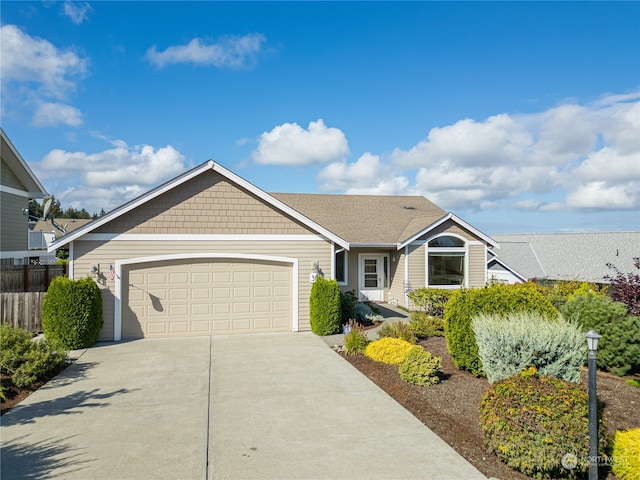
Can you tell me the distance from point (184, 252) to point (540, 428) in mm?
10170

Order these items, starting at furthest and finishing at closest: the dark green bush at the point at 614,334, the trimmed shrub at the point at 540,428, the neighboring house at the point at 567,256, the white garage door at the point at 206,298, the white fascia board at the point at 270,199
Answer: the neighboring house at the point at 567,256, the white fascia board at the point at 270,199, the white garage door at the point at 206,298, the dark green bush at the point at 614,334, the trimmed shrub at the point at 540,428

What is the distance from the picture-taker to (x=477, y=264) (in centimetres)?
1822

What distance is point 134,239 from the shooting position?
1197cm

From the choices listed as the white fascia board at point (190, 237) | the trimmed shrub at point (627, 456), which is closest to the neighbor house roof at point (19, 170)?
the white fascia board at point (190, 237)

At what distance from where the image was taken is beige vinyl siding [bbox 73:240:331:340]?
1168 cm

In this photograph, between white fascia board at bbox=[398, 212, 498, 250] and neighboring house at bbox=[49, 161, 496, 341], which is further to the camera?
white fascia board at bbox=[398, 212, 498, 250]

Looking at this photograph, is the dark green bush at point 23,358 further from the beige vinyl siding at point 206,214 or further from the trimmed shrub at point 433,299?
the trimmed shrub at point 433,299

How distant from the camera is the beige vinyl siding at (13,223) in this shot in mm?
16656

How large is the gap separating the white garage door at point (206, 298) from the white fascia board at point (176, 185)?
1523 millimetres

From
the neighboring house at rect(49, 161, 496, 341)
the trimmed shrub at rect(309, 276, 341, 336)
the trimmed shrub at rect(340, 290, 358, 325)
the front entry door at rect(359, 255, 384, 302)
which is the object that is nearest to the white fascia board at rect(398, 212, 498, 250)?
the front entry door at rect(359, 255, 384, 302)

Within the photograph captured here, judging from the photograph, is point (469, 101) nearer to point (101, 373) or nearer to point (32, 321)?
point (101, 373)

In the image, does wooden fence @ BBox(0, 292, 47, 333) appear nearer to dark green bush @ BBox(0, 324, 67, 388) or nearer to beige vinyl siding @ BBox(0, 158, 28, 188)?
dark green bush @ BBox(0, 324, 67, 388)

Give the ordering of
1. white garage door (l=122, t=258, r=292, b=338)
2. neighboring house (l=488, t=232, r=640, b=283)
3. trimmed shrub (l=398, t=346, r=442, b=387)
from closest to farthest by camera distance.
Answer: trimmed shrub (l=398, t=346, r=442, b=387)
white garage door (l=122, t=258, r=292, b=338)
neighboring house (l=488, t=232, r=640, b=283)

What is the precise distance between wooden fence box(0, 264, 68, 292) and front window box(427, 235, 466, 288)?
49.3ft
